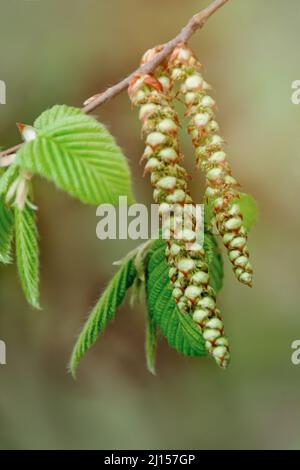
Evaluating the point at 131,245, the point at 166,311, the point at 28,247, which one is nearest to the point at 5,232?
the point at 28,247

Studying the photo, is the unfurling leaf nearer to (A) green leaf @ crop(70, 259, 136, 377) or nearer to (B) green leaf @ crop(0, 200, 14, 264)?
(A) green leaf @ crop(70, 259, 136, 377)

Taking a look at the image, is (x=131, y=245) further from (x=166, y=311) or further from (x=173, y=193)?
(x=173, y=193)

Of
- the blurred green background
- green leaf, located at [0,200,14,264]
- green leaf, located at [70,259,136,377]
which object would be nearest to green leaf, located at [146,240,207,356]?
green leaf, located at [70,259,136,377]

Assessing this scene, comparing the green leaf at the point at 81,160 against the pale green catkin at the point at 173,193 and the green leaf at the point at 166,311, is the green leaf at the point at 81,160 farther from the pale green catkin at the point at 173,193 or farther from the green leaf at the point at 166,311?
the green leaf at the point at 166,311

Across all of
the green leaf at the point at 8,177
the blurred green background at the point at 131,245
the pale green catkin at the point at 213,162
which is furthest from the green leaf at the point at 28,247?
the blurred green background at the point at 131,245

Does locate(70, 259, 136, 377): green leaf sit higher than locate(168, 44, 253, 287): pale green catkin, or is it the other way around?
locate(168, 44, 253, 287): pale green catkin
